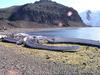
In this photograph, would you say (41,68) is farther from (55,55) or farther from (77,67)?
(55,55)

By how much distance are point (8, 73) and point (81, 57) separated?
13.0m

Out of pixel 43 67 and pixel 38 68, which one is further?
pixel 43 67

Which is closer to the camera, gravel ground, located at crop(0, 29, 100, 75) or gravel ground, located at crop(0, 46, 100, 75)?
gravel ground, located at crop(0, 46, 100, 75)

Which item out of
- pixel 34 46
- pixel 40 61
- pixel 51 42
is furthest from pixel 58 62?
pixel 51 42

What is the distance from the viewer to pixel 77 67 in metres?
30.0

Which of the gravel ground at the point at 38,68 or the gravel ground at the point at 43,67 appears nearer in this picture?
the gravel ground at the point at 38,68

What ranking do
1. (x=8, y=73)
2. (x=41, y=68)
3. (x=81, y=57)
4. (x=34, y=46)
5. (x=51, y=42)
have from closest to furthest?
(x=8, y=73), (x=41, y=68), (x=81, y=57), (x=34, y=46), (x=51, y=42)

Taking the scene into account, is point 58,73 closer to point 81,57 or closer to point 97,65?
point 97,65

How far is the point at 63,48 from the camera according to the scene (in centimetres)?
4191

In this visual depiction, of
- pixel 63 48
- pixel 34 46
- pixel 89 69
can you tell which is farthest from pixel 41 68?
pixel 34 46

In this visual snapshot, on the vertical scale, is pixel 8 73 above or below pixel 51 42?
above

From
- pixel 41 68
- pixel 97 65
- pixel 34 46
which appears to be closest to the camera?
pixel 41 68

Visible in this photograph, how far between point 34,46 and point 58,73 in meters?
19.4

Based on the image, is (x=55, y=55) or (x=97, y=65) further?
(x=55, y=55)
